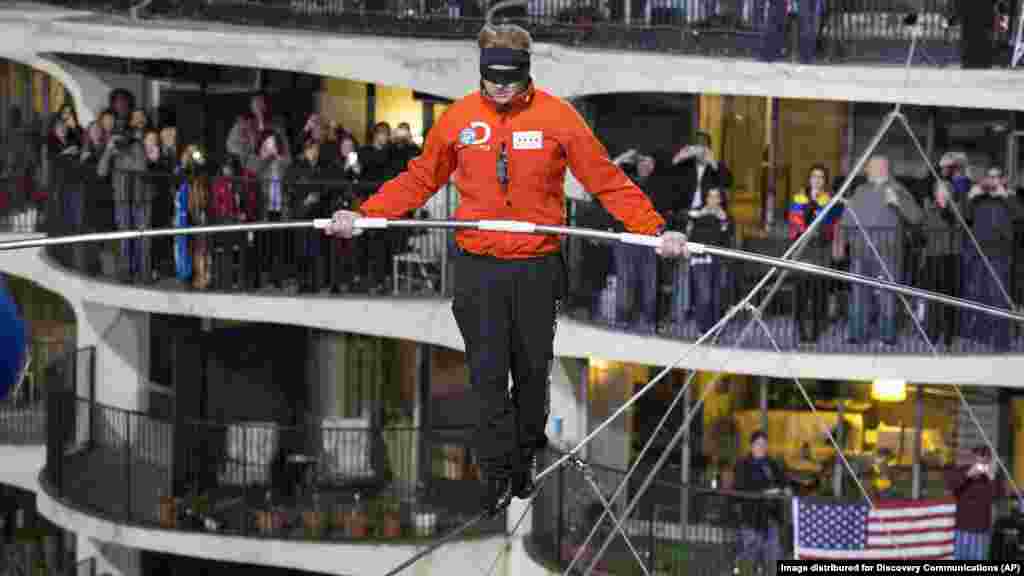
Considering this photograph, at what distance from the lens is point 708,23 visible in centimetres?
3706

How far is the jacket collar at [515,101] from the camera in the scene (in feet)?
68.1

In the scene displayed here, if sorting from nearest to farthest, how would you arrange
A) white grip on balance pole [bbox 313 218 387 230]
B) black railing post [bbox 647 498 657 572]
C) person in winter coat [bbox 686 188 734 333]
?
1. white grip on balance pole [bbox 313 218 387 230]
2. person in winter coat [bbox 686 188 734 333]
3. black railing post [bbox 647 498 657 572]

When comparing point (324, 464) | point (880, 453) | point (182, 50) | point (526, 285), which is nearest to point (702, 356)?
point (880, 453)

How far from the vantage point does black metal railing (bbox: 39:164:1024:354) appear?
1396 inches

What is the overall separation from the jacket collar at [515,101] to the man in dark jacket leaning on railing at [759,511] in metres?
14.4

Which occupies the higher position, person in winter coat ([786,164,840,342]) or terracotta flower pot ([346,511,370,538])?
person in winter coat ([786,164,840,342])

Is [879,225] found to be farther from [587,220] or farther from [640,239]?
[640,239]

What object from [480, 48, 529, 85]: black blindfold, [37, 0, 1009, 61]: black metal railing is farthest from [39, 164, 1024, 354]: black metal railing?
[480, 48, 529, 85]: black blindfold

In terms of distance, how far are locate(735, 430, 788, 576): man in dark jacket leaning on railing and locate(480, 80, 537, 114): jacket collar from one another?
14436 millimetres

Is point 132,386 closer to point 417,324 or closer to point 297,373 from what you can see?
point 297,373

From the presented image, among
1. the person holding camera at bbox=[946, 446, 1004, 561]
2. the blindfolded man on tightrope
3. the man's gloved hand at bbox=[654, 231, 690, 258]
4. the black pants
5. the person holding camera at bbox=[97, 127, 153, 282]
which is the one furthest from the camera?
the person holding camera at bbox=[97, 127, 153, 282]

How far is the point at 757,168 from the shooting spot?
39.2 metres

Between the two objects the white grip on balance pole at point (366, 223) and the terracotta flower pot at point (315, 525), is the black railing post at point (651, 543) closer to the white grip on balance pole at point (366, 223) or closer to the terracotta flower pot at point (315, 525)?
the terracotta flower pot at point (315, 525)

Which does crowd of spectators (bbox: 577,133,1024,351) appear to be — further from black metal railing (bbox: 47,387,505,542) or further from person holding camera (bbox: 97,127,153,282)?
person holding camera (bbox: 97,127,153,282)
